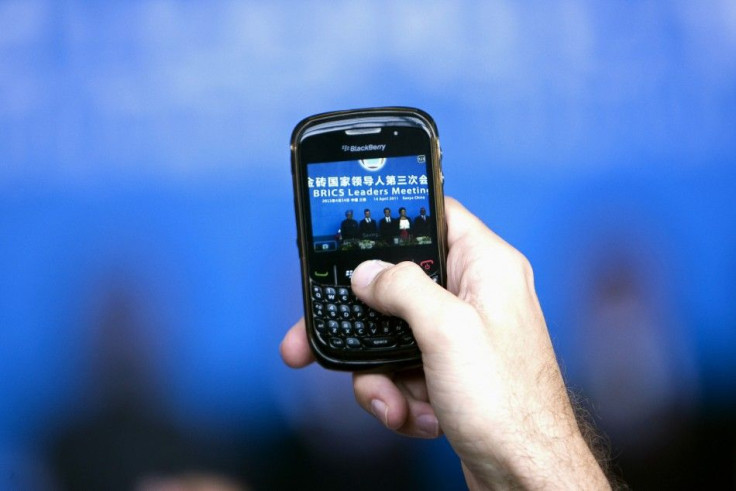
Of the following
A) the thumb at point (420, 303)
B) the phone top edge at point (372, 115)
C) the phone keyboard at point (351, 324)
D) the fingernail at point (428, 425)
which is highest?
the phone top edge at point (372, 115)

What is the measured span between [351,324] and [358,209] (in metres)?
0.13

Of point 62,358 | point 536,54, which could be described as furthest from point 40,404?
point 536,54

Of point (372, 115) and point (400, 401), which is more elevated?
point (372, 115)

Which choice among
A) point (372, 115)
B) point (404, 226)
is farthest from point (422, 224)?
point (372, 115)

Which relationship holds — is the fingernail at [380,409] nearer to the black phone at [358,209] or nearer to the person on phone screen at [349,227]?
the black phone at [358,209]

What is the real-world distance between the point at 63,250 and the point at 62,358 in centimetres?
16

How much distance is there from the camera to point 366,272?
28.4 inches

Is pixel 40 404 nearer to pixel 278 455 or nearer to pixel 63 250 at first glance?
pixel 63 250

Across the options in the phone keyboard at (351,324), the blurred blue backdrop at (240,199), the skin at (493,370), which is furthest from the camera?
the blurred blue backdrop at (240,199)

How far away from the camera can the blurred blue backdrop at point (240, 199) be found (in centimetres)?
99

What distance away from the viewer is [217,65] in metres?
0.99

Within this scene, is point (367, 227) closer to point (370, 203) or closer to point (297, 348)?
point (370, 203)

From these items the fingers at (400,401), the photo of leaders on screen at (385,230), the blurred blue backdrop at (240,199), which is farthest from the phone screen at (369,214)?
the blurred blue backdrop at (240,199)

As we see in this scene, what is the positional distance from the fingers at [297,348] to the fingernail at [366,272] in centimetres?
12
